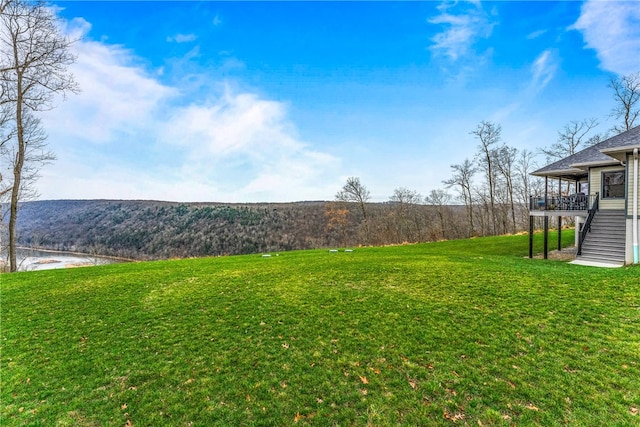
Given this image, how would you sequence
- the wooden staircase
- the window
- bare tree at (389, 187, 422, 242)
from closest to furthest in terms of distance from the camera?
the wooden staircase → the window → bare tree at (389, 187, 422, 242)

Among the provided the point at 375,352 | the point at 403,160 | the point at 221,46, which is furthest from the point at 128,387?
the point at 403,160

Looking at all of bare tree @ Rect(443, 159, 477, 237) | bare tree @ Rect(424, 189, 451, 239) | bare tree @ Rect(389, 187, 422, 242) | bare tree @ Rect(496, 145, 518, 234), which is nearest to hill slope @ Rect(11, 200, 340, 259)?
bare tree @ Rect(389, 187, 422, 242)

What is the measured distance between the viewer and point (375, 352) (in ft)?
15.4

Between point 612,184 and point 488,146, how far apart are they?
17649 millimetres

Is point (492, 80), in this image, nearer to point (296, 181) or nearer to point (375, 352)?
point (375, 352)

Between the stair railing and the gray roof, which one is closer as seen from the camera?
the gray roof

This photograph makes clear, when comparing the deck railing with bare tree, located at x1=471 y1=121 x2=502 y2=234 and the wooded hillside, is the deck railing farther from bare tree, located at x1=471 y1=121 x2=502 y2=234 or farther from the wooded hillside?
bare tree, located at x1=471 y1=121 x2=502 y2=234

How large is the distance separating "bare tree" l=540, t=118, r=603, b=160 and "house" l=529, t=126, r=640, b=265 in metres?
17.5

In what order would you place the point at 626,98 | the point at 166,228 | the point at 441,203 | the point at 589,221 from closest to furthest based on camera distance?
the point at 589,221 < the point at 626,98 < the point at 441,203 < the point at 166,228

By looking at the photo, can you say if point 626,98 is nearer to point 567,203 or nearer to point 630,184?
point 567,203

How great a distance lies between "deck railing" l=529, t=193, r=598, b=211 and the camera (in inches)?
493

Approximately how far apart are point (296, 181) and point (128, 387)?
34568 millimetres

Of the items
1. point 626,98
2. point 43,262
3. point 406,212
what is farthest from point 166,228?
point 626,98

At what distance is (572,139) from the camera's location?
27.0m
